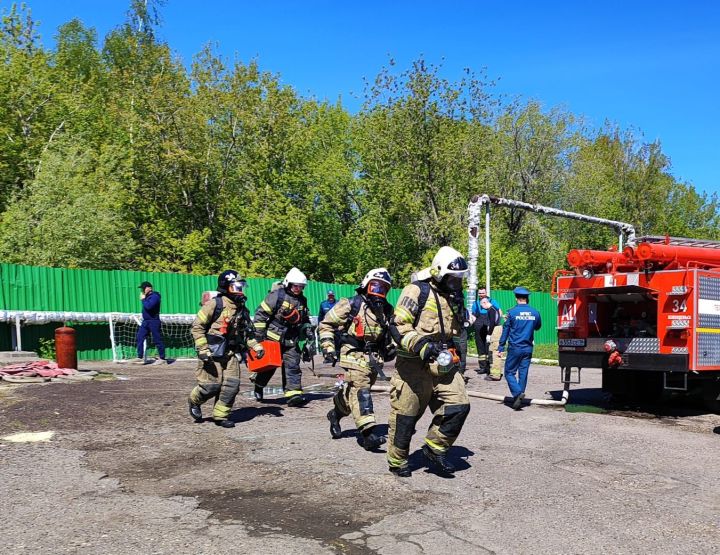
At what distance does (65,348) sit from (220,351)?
21.0ft

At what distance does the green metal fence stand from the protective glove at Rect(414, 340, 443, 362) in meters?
12.7

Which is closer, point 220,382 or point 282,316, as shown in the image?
point 220,382

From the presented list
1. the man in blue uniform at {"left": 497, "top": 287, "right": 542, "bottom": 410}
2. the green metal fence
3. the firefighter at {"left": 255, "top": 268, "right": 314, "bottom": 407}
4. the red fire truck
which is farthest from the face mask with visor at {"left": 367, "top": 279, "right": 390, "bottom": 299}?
the green metal fence

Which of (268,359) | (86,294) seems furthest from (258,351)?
(86,294)

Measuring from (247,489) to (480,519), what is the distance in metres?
1.94

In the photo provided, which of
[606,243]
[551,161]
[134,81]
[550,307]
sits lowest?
[550,307]

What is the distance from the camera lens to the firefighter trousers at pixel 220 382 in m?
8.74

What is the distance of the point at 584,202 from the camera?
3812 cm

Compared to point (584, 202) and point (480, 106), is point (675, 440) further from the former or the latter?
Answer: point (584, 202)

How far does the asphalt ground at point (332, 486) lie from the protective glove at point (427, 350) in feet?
3.60

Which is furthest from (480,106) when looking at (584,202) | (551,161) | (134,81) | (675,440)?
(675,440)

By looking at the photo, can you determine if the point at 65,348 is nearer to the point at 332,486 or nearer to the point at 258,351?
the point at 258,351

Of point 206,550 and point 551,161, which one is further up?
point 551,161

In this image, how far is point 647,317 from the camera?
10766mm
